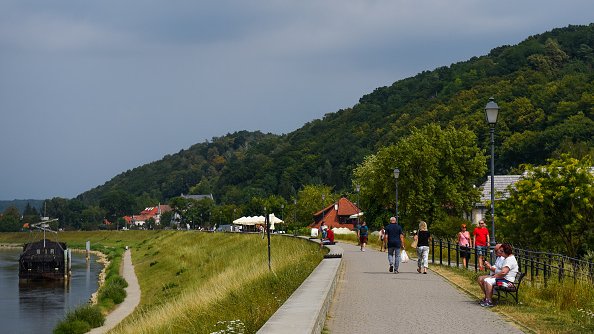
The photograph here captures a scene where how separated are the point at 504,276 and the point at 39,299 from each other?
52918mm

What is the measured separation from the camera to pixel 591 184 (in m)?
31.7

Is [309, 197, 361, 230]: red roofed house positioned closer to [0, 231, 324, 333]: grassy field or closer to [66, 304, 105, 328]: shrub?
[0, 231, 324, 333]: grassy field

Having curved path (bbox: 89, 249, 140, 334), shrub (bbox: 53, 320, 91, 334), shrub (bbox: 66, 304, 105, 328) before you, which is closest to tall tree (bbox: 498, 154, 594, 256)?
curved path (bbox: 89, 249, 140, 334)

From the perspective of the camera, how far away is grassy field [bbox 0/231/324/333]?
14.3 m

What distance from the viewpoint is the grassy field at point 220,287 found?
14.3 m

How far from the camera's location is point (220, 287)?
2244 cm

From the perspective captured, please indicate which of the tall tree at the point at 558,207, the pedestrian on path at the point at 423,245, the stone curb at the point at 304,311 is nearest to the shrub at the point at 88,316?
the pedestrian on path at the point at 423,245

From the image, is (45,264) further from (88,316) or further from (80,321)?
(80,321)

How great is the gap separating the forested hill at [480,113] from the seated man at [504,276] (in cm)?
7366

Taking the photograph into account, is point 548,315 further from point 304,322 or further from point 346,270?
point 346,270

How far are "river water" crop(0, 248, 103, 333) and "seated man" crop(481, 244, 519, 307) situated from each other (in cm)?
3209

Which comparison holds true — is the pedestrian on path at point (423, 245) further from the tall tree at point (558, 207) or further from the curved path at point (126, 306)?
the curved path at point (126, 306)

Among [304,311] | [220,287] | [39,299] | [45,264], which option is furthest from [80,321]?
[45,264]

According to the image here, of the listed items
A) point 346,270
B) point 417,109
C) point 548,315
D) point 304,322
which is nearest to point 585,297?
point 548,315
